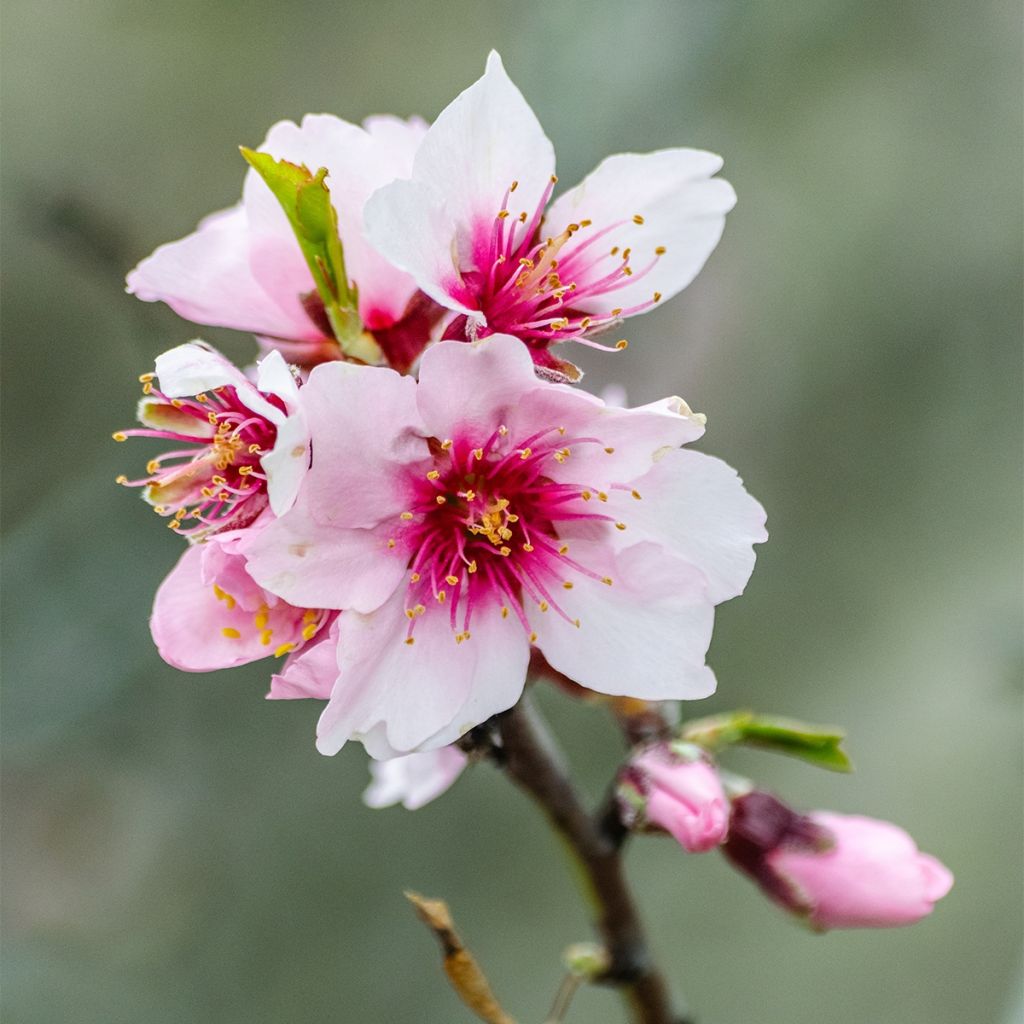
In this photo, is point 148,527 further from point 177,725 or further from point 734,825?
point 734,825

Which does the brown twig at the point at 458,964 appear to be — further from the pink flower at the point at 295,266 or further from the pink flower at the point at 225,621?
the pink flower at the point at 295,266

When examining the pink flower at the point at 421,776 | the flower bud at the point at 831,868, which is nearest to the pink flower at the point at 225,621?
the pink flower at the point at 421,776

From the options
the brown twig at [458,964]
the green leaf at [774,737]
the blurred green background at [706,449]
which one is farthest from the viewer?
the blurred green background at [706,449]

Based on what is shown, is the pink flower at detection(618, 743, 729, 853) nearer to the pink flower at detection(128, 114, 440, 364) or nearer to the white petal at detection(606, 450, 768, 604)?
the white petal at detection(606, 450, 768, 604)

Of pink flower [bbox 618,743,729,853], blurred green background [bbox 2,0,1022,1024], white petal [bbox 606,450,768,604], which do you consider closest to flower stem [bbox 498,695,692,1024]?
pink flower [bbox 618,743,729,853]

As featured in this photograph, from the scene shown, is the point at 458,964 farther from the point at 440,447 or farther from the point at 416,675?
the point at 440,447

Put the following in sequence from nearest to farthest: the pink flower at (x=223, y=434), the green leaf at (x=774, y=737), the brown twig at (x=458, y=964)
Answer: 1. the pink flower at (x=223, y=434)
2. the brown twig at (x=458, y=964)
3. the green leaf at (x=774, y=737)
